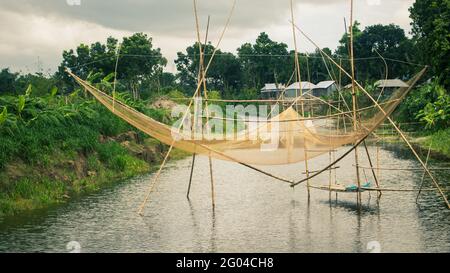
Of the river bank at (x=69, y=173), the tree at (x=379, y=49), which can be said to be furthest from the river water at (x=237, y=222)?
the tree at (x=379, y=49)

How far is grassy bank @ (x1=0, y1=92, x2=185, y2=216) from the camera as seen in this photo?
33.9ft

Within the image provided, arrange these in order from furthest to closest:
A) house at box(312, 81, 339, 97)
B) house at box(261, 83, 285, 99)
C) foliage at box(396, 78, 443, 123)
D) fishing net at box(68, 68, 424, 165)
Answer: house at box(261, 83, 285, 99) < house at box(312, 81, 339, 97) < foliage at box(396, 78, 443, 123) < fishing net at box(68, 68, 424, 165)

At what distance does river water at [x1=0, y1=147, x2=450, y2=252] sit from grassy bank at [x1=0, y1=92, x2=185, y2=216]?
0.67 metres

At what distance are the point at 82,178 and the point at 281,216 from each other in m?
5.56

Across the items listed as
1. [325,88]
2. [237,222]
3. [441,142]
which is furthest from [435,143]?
[325,88]

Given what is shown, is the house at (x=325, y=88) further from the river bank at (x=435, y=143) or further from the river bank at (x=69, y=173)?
the river bank at (x=69, y=173)

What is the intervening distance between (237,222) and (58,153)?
5495 mm

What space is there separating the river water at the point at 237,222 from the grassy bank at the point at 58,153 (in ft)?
2.19

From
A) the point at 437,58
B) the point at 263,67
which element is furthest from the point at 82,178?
the point at 263,67

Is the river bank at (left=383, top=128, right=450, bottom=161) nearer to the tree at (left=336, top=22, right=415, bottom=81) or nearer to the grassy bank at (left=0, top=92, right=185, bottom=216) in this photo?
the grassy bank at (left=0, top=92, right=185, bottom=216)

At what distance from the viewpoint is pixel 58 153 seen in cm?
1223

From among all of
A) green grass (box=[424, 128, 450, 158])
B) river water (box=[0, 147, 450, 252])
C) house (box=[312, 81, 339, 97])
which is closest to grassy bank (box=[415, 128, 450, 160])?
green grass (box=[424, 128, 450, 158])

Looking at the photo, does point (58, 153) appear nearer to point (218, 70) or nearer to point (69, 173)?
point (69, 173)
